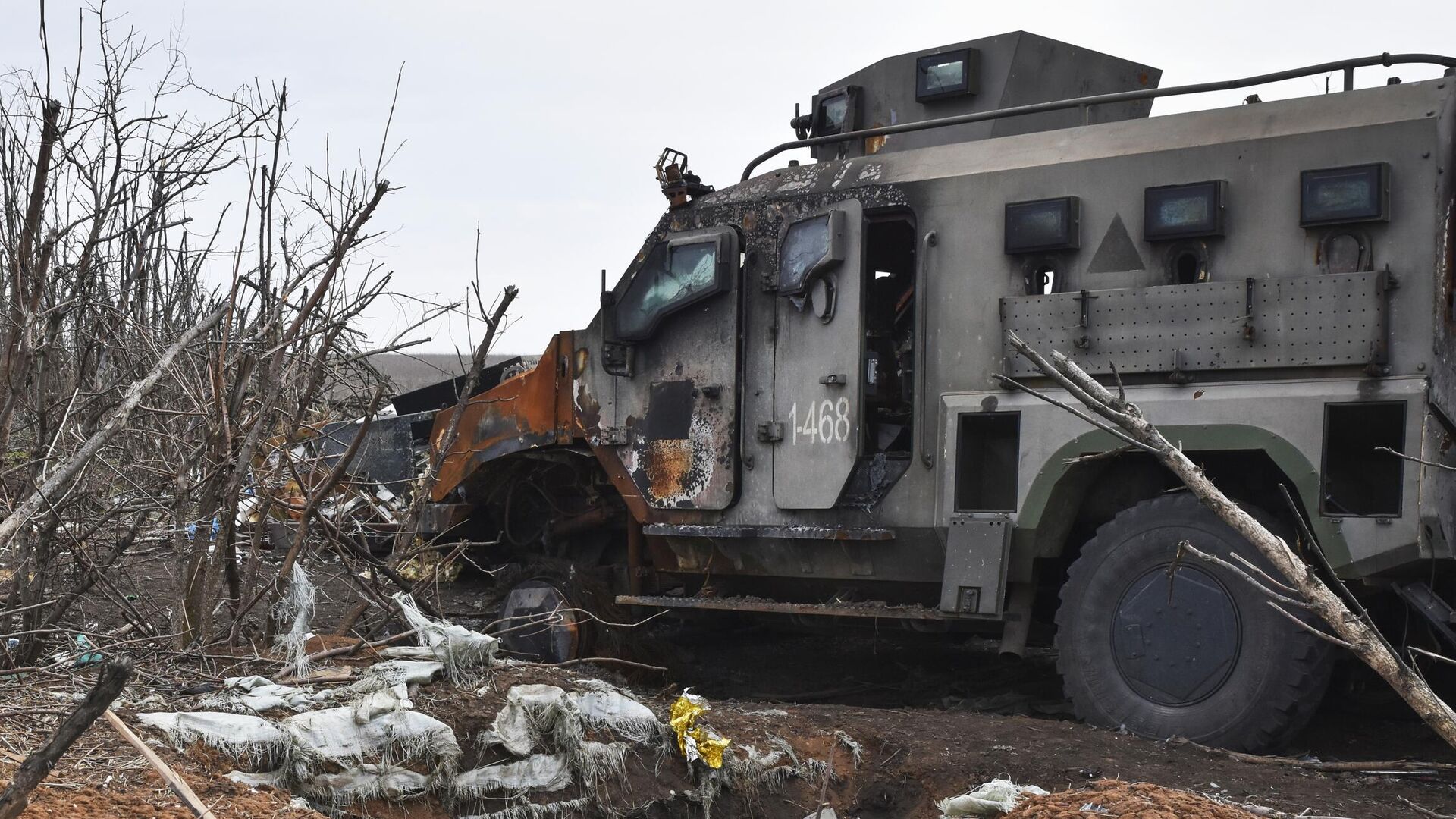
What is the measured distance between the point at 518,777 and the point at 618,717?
473mm

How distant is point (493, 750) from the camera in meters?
5.18

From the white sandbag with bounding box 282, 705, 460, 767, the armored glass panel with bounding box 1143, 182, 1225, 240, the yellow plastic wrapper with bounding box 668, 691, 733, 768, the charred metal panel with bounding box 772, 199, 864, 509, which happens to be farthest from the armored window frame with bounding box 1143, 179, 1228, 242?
the white sandbag with bounding box 282, 705, 460, 767

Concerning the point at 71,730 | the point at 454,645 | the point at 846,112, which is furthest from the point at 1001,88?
the point at 71,730

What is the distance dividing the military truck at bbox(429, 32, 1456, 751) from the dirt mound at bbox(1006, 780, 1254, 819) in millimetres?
968

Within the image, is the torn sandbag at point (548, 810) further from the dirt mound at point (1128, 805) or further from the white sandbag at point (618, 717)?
the dirt mound at point (1128, 805)

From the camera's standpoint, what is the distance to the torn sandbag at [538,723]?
521 centimetres

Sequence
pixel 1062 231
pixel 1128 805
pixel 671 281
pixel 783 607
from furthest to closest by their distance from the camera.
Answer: pixel 671 281 → pixel 783 607 → pixel 1062 231 → pixel 1128 805

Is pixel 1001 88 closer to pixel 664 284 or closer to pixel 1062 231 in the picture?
pixel 1062 231

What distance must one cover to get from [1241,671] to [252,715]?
3572 millimetres

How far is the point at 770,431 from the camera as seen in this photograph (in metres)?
6.76

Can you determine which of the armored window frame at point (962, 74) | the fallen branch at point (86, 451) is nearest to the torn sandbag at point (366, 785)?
the fallen branch at point (86, 451)

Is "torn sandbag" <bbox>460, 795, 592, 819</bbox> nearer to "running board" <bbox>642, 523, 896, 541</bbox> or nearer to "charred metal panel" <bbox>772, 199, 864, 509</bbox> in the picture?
"running board" <bbox>642, 523, 896, 541</bbox>

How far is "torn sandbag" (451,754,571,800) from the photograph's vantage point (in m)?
5.04

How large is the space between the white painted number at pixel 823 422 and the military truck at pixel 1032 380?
1 centimetres
